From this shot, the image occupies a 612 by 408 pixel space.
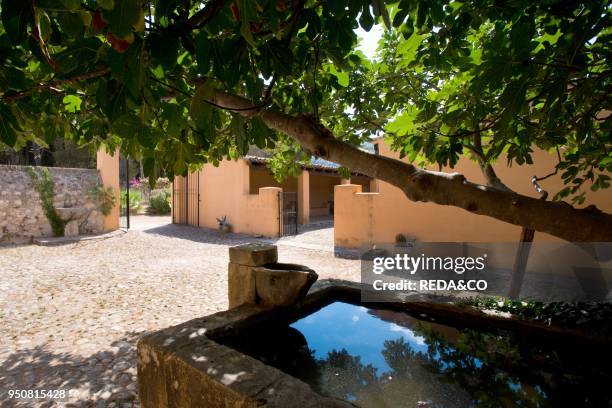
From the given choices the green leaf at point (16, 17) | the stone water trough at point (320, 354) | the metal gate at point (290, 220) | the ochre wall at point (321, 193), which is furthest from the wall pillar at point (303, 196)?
the green leaf at point (16, 17)

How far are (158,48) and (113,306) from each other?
479 centimetres

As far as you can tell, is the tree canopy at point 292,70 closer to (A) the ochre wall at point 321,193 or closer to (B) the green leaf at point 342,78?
(B) the green leaf at point 342,78

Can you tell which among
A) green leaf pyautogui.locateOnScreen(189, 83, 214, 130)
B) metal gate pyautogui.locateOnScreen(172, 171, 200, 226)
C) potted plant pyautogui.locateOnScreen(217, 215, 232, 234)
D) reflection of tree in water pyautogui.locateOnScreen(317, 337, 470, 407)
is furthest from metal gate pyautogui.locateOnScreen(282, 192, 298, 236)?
green leaf pyautogui.locateOnScreen(189, 83, 214, 130)

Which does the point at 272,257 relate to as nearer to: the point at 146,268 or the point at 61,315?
the point at 61,315

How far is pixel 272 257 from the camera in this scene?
10.6 ft

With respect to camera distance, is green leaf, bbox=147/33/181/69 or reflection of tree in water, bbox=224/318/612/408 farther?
reflection of tree in water, bbox=224/318/612/408

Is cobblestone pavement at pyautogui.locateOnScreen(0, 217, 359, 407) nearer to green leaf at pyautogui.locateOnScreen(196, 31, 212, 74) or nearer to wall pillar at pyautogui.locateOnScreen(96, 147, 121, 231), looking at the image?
wall pillar at pyautogui.locateOnScreen(96, 147, 121, 231)

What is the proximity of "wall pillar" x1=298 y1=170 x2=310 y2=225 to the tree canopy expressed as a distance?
10473 mm

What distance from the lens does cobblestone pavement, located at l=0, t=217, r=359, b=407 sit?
281cm

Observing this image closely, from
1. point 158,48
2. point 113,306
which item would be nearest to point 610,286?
point 158,48

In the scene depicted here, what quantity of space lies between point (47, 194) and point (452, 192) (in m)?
12.3

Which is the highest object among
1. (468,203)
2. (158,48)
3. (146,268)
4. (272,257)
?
(158,48)

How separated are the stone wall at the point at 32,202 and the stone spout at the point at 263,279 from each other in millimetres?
10121

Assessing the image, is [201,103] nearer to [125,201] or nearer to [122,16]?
[122,16]
